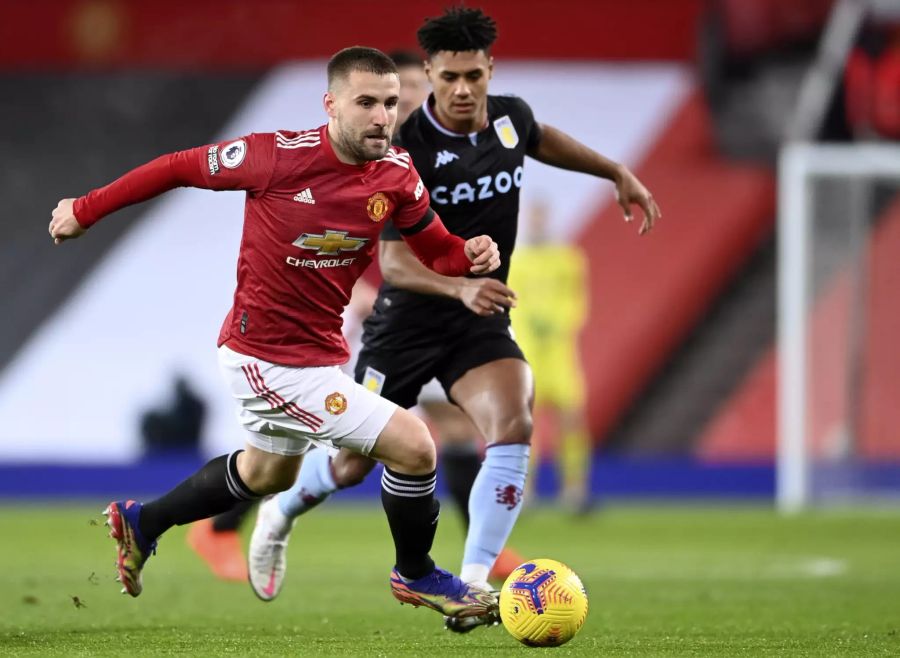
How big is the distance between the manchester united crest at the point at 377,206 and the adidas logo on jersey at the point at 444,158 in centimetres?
77

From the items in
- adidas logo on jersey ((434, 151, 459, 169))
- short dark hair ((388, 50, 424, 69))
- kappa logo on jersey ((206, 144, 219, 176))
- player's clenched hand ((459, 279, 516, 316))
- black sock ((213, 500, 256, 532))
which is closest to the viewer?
kappa logo on jersey ((206, 144, 219, 176))

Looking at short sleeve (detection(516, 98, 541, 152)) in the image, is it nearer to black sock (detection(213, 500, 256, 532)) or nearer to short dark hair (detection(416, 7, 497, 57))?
short dark hair (detection(416, 7, 497, 57))

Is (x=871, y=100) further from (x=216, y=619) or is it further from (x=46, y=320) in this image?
(x=216, y=619)

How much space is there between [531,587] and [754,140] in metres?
11.4

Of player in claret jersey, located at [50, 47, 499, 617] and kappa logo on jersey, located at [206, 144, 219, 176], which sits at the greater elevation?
kappa logo on jersey, located at [206, 144, 219, 176]

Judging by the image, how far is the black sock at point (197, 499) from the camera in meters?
5.08

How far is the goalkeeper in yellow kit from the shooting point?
11531 millimetres

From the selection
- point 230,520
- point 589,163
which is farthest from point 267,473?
point 230,520

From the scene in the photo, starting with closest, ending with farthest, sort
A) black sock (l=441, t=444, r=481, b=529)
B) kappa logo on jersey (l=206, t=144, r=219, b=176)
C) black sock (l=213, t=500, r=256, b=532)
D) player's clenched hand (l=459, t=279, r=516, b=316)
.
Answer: kappa logo on jersey (l=206, t=144, r=219, b=176), player's clenched hand (l=459, t=279, r=516, b=316), black sock (l=213, t=500, r=256, b=532), black sock (l=441, t=444, r=481, b=529)

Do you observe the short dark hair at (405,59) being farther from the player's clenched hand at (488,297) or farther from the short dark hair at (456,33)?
the player's clenched hand at (488,297)

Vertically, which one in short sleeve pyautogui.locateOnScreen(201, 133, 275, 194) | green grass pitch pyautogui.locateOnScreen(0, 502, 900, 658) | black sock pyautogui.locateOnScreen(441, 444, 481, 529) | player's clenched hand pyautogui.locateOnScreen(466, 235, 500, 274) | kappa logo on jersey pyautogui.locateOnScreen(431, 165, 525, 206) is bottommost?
green grass pitch pyautogui.locateOnScreen(0, 502, 900, 658)

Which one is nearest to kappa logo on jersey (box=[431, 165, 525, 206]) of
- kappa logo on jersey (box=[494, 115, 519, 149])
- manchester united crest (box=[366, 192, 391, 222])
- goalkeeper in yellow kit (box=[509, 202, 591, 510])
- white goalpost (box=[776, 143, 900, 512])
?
kappa logo on jersey (box=[494, 115, 519, 149])

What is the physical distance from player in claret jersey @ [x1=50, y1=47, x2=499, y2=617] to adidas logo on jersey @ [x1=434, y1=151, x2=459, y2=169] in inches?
22.1

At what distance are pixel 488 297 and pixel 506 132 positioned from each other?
39.6 inches
